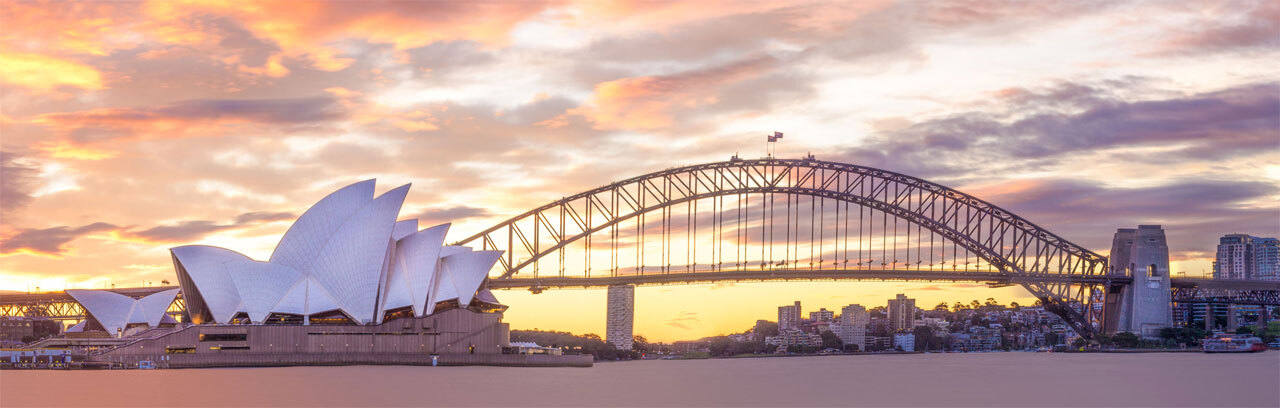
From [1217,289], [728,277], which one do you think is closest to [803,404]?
[728,277]

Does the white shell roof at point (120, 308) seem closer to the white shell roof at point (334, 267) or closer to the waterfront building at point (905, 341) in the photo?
the white shell roof at point (334, 267)

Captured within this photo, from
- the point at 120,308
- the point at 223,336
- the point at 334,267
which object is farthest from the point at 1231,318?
the point at 120,308

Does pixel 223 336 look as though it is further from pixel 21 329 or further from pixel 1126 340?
pixel 1126 340

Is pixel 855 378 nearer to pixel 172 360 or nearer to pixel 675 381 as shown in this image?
pixel 675 381

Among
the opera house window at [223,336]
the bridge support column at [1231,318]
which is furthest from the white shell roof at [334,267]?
the bridge support column at [1231,318]

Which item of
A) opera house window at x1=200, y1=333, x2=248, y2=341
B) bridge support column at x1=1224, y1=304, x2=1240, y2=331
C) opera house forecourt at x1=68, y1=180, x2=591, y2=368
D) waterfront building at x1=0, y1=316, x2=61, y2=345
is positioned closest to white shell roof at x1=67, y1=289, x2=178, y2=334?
opera house forecourt at x1=68, y1=180, x2=591, y2=368

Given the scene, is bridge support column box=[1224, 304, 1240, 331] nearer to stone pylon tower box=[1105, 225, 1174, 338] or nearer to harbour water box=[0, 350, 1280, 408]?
stone pylon tower box=[1105, 225, 1174, 338]
